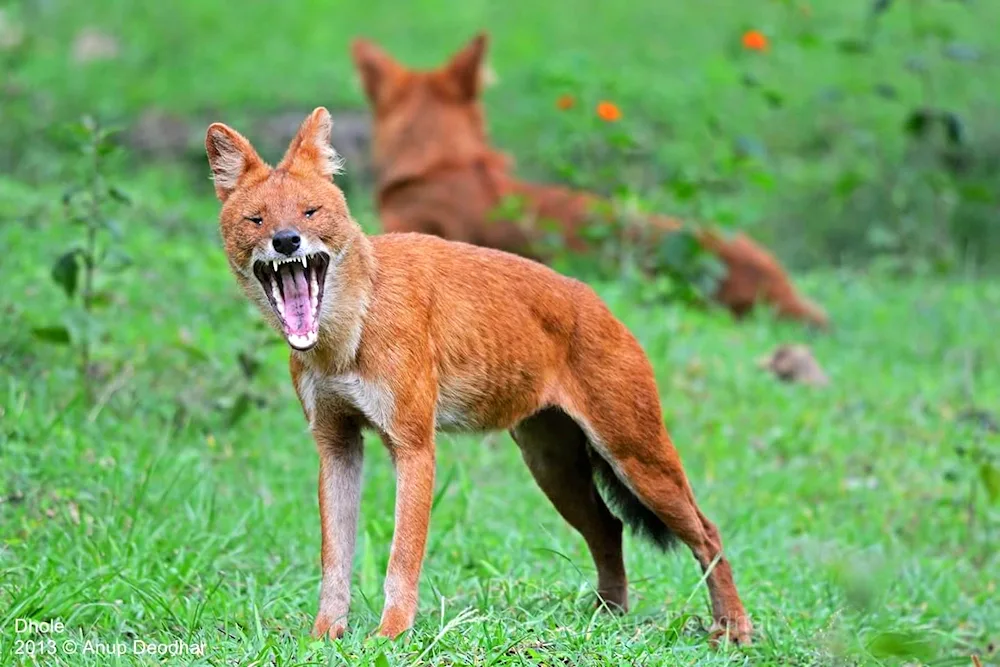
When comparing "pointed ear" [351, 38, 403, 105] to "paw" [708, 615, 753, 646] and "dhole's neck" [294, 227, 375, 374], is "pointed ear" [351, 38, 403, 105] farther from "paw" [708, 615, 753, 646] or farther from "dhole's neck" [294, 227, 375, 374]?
"paw" [708, 615, 753, 646]

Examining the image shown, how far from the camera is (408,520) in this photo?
4.25 metres

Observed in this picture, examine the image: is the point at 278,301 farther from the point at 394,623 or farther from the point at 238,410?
the point at 238,410

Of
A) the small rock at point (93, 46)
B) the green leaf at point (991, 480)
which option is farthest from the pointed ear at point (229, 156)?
the small rock at point (93, 46)

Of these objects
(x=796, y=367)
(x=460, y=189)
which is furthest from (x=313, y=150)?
(x=460, y=189)

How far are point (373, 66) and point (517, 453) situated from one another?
3688mm

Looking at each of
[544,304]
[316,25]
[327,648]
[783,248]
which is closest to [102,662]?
[327,648]

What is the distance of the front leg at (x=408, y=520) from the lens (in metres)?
4.20

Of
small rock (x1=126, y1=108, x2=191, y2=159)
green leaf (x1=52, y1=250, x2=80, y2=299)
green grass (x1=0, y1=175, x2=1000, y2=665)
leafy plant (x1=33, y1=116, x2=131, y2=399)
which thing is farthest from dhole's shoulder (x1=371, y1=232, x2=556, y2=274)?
small rock (x1=126, y1=108, x2=191, y2=159)

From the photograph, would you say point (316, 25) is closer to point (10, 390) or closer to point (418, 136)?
point (418, 136)

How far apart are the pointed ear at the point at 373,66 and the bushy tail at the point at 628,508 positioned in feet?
17.6

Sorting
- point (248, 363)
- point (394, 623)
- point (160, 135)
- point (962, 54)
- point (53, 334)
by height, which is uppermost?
point (962, 54)

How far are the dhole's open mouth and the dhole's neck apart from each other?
0.04m

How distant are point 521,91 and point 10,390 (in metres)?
8.38

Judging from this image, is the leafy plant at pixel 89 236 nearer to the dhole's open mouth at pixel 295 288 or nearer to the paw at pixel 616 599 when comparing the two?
the dhole's open mouth at pixel 295 288
